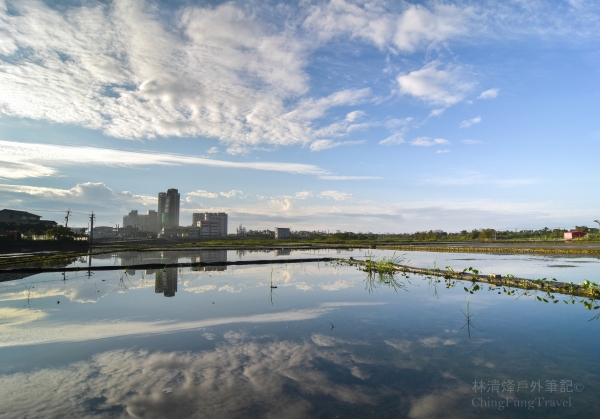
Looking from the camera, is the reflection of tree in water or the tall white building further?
the tall white building

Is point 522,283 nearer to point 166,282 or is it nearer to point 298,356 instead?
point 298,356

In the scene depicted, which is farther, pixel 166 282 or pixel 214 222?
pixel 214 222

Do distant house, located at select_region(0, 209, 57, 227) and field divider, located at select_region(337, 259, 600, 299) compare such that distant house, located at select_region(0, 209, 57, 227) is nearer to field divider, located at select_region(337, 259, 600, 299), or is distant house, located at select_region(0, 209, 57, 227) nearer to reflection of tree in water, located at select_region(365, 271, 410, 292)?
reflection of tree in water, located at select_region(365, 271, 410, 292)

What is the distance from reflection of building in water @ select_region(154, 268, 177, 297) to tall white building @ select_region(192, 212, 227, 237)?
110m

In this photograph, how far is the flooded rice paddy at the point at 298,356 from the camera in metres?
4.48

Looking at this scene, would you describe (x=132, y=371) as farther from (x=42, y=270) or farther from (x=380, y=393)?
(x=42, y=270)

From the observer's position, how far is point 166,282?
49.7ft

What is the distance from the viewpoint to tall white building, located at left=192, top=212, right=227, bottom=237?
416 ft

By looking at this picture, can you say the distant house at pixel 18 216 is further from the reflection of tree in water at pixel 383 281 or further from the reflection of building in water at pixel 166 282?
the reflection of tree in water at pixel 383 281

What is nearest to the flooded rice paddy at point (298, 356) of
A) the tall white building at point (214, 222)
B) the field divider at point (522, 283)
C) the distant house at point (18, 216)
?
the field divider at point (522, 283)

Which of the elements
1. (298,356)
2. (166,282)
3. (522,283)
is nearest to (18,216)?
(166,282)

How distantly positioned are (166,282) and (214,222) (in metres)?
117

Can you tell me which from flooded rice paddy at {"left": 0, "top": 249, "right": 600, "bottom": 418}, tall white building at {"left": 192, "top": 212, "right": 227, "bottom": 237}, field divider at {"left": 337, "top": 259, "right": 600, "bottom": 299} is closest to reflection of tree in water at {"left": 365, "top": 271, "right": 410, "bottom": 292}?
field divider at {"left": 337, "top": 259, "right": 600, "bottom": 299}

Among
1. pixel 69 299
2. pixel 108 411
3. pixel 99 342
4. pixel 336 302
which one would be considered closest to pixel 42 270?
pixel 69 299
